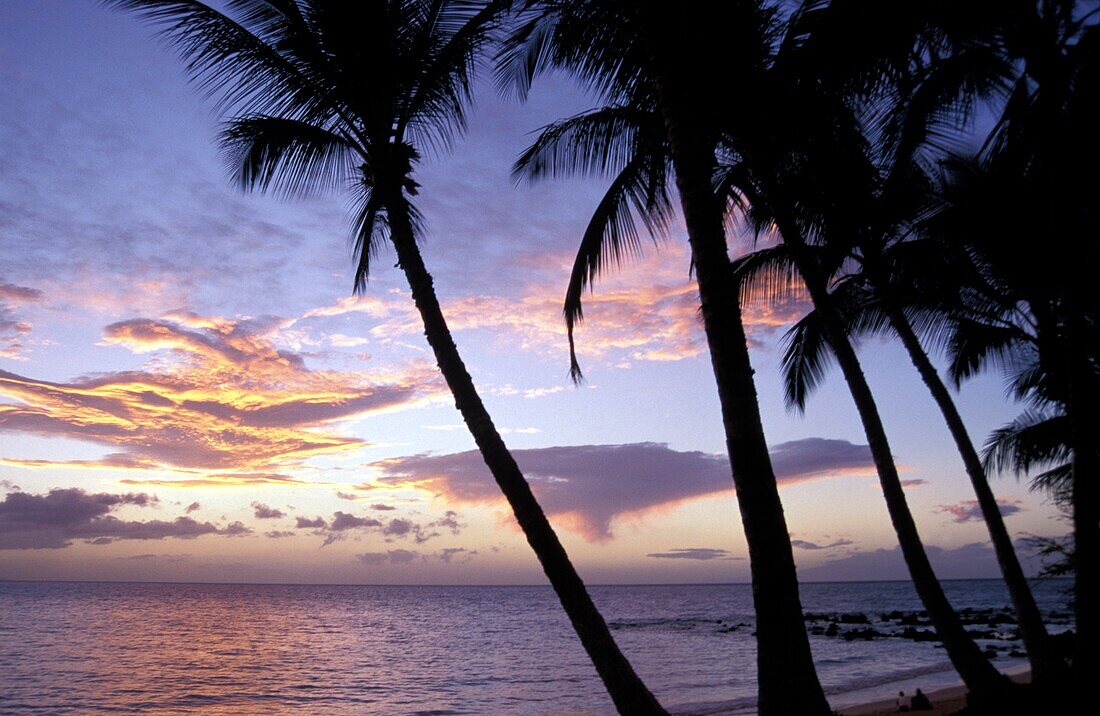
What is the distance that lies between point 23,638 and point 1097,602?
4462 cm

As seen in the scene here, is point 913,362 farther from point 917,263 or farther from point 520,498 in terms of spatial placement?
point 520,498

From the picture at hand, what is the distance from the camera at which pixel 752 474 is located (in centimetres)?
517

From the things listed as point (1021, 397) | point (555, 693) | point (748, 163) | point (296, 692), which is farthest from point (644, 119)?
point (296, 692)

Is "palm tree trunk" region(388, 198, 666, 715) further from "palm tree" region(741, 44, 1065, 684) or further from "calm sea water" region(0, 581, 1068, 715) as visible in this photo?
"calm sea water" region(0, 581, 1068, 715)

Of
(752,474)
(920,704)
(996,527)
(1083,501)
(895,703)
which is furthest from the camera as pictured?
(895,703)

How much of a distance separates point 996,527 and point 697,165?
747 centimetres

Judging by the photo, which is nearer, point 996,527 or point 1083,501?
point 1083,501

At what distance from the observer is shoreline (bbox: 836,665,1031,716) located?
12.0 metres

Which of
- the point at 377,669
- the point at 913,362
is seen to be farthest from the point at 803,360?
the point at 377,669

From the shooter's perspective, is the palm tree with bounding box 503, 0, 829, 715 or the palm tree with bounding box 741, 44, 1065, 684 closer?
the palm tree with bounding box 503, 0, 829, 715

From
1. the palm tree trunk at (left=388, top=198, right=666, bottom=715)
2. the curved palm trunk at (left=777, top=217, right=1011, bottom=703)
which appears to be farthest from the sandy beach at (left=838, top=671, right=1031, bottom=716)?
the palm tree trunk at (left=388, top=198, right=666, bottom=715)

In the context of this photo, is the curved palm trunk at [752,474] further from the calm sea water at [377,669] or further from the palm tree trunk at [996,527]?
the calm sea water at [377,669]

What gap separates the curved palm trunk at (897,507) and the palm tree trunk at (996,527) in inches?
33.9

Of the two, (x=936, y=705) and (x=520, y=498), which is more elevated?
(x=520, y=498)
